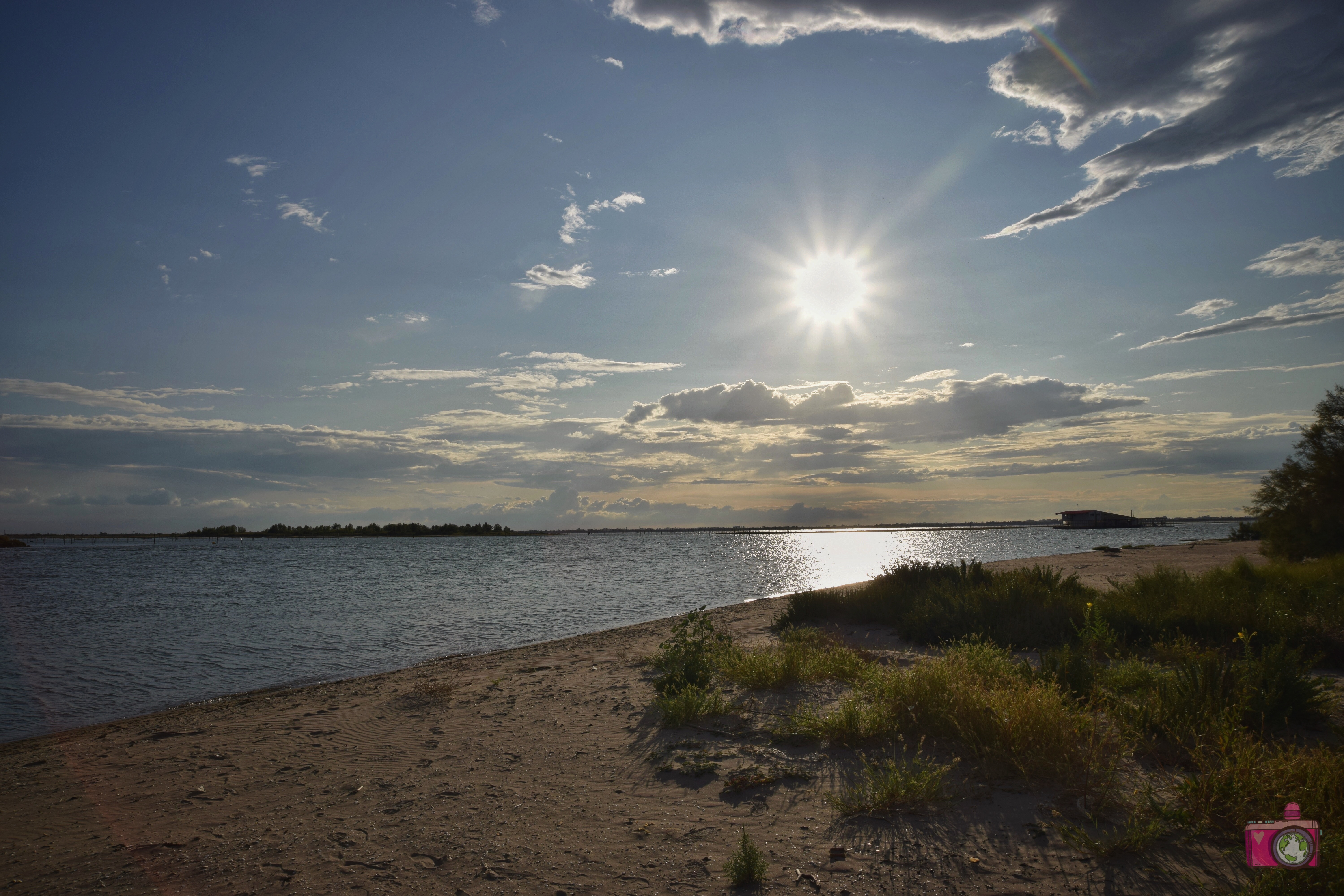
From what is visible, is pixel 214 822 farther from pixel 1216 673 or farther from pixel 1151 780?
pixel 1216 673

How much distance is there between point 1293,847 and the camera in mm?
3912

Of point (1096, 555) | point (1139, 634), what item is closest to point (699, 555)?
point (1096, 555)

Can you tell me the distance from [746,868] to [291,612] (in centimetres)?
2823

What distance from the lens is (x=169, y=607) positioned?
28688 millimetres

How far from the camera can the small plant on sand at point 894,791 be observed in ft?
18.0

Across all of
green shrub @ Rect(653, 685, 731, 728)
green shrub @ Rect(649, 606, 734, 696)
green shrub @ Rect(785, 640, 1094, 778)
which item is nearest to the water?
green shrub @ Rect(649, 606, 734, 696)

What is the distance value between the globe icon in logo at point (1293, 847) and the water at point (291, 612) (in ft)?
55.0

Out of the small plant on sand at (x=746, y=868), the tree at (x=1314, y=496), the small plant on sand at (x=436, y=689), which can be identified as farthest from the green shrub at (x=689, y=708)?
the tree at (x=1314, y=496)

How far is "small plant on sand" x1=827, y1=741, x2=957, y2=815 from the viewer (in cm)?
550

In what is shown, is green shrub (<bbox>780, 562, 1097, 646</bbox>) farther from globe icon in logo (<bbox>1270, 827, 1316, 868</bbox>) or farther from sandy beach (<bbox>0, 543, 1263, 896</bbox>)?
globe icon in logo (<bbox>1270, 827, 1316, 868</bbox>)

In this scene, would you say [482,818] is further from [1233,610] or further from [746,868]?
[1233,610]

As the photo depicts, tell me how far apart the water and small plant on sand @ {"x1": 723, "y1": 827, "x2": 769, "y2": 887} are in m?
13.4

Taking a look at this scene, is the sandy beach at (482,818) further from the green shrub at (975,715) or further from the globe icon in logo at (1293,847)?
the globe icon in logo at (1293,847)

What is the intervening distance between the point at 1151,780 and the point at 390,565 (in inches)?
2553
